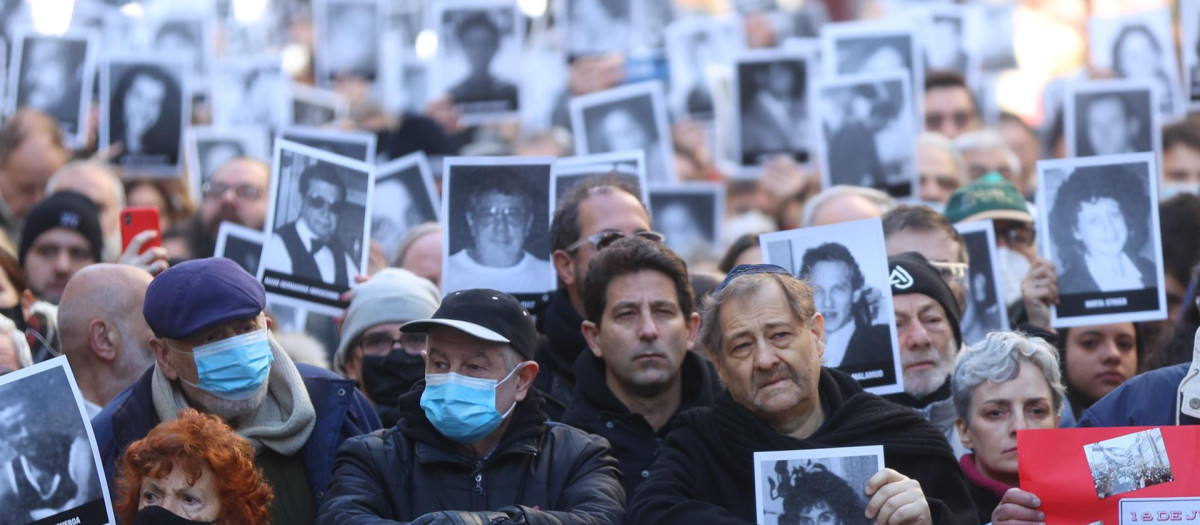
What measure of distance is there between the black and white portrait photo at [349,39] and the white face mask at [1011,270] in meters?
7.01

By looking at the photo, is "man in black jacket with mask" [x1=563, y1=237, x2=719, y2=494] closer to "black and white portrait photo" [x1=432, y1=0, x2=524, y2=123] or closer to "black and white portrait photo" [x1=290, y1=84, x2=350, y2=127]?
"black and white portrait photo" [x1=432, y1=0, x2=524, y2=123]

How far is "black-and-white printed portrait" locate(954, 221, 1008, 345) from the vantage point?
24.0 feet

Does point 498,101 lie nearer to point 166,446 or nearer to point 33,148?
point 33,148

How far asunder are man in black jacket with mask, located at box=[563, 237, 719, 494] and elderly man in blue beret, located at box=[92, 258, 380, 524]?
86 cm

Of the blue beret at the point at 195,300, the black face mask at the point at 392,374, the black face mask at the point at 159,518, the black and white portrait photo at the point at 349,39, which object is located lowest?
the black face mask at the point at 159,518

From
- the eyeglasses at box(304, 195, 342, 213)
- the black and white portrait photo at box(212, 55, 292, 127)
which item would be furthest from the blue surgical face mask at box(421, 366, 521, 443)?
the black and white portrait photo at box(212, 55, 292, 127)

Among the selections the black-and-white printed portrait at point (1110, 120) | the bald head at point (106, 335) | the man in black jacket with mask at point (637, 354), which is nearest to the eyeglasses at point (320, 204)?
the bald head at point (106, 335)

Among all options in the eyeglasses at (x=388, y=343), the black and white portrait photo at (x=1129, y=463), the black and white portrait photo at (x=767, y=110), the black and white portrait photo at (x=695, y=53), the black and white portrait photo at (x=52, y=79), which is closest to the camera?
the black and white portrait photo at (x=1129, y=463)

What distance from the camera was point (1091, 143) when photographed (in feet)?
Result: 30.8

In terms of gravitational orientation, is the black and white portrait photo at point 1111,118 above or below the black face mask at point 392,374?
above

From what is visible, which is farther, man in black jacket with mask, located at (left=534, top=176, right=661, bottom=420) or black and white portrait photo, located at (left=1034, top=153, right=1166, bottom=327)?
black and white portrait photo, located at (left=1034, top=153, right=1166, bottom=327)

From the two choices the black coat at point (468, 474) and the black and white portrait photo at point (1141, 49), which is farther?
the black and white portrait photo at point (1141, 49)

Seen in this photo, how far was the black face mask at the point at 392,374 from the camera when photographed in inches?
260

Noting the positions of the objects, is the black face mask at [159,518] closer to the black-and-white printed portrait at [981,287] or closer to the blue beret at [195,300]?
the blue beret at [195,300]
